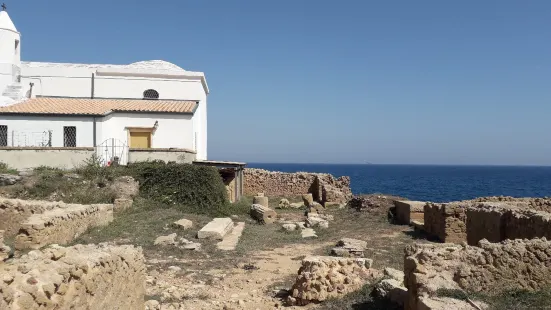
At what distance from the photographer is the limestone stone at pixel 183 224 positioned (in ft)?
→ 47.8

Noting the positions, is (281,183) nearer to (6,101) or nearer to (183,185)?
(183,185)

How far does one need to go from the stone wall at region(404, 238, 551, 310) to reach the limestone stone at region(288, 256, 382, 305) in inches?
54.8

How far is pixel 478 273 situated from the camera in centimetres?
661

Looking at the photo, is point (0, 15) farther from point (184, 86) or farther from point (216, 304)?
point (216, 304)

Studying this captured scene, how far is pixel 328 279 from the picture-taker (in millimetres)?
8203

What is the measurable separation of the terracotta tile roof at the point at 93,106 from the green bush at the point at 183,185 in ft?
16.3

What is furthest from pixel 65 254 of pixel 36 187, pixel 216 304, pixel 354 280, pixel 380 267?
pixel 36 187

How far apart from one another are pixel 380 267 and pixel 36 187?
13.5 meters

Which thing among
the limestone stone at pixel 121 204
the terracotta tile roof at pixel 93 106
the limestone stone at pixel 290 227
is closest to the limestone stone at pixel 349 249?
the limestone stone at pixel 290 227

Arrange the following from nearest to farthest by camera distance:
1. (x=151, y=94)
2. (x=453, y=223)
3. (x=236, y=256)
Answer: (x=236, y=256) < (x=453, y=223) < (x=151, y=94)

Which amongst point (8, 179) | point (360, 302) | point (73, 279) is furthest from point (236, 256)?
point (8, 179)

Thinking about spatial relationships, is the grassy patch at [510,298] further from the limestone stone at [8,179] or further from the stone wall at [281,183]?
the stone wall at [281,183]

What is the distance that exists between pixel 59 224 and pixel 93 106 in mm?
13951

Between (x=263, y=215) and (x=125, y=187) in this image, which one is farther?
(x=263, y=215)
